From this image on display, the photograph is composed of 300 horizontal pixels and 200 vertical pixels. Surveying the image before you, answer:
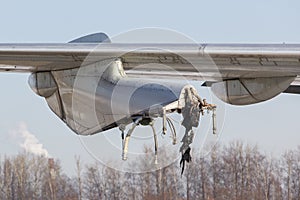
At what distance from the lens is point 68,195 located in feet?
199

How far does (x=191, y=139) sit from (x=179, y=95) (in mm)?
785

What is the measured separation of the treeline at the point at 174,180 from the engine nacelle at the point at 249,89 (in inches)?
990

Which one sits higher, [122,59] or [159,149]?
[122,59]

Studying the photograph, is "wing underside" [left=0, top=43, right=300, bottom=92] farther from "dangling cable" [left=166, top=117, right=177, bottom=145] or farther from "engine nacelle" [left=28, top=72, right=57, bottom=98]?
"dangling cable" [left=166, top=117, right=177, bottom=145]

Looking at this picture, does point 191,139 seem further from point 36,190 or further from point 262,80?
point 36,190

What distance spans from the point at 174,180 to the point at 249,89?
2734 cm

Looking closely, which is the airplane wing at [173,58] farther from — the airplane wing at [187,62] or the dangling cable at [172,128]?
the dangling cable at [172,128]

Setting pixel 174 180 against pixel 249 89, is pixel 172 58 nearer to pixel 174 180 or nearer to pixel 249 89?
pixel 249 89

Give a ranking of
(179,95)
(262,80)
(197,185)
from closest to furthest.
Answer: (179,95) → (262,80) → (197,185)

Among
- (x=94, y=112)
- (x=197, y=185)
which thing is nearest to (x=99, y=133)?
(x=94, y=112)

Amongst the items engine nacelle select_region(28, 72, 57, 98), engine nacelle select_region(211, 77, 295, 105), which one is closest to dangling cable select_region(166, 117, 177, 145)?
engine nacelle select_region(211, 77, 295, 105)

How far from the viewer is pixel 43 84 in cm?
2898

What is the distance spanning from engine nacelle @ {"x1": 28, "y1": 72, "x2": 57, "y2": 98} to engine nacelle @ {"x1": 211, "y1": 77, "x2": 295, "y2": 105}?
11.9ft

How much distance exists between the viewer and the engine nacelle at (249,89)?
26375 mm
